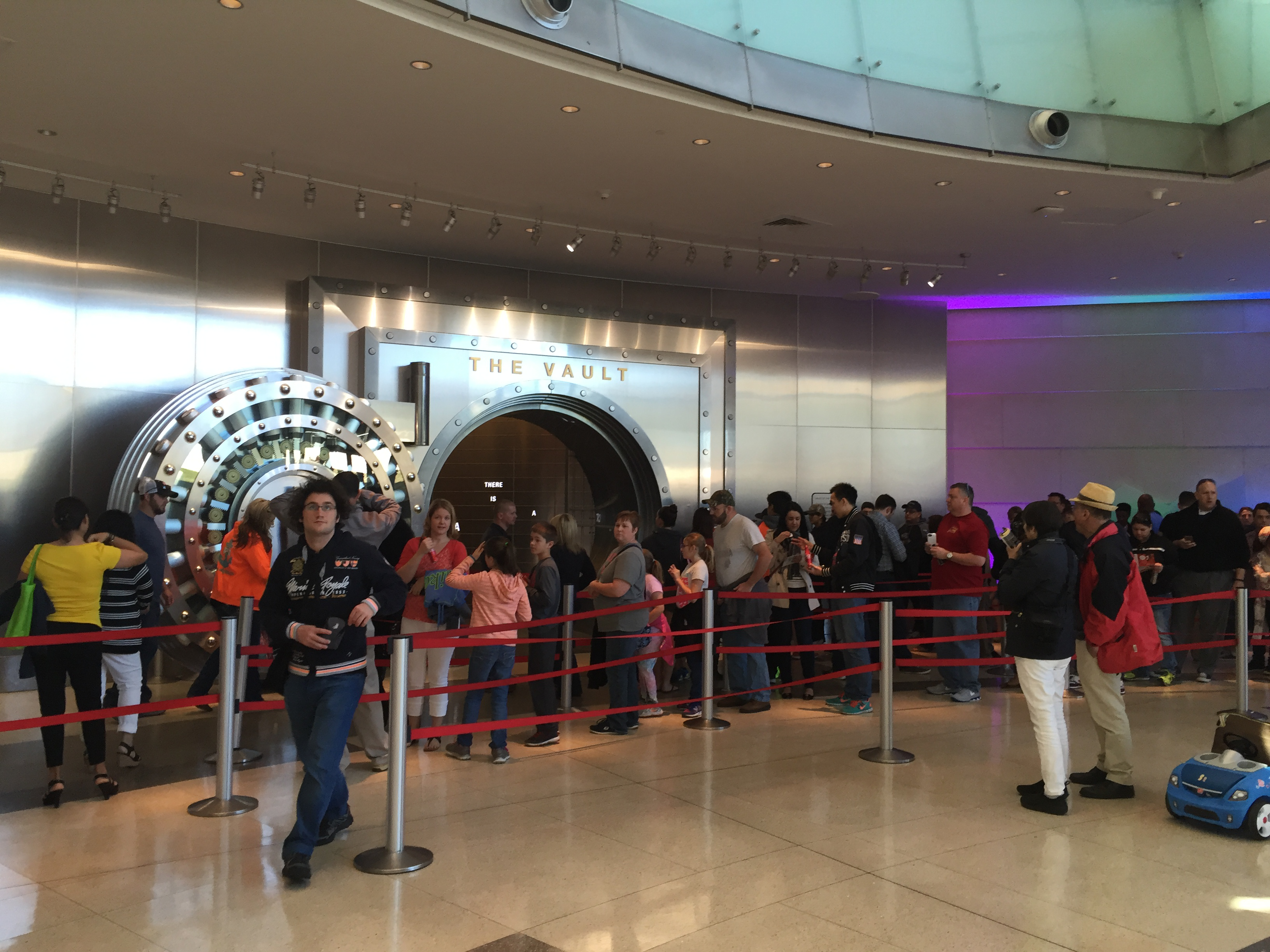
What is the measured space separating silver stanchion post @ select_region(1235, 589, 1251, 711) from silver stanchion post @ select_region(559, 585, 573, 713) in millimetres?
4373

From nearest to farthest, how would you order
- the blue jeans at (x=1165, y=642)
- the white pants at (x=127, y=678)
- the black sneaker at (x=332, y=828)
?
1. the black sneaker at (x=332, y=828)
2. the white pants at (x=127, y=678)
3. the blue jeans at (x=1165, y=642)

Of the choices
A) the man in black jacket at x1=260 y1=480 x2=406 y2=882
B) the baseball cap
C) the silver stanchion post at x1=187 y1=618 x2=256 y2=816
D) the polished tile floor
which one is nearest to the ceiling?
the baseball cap

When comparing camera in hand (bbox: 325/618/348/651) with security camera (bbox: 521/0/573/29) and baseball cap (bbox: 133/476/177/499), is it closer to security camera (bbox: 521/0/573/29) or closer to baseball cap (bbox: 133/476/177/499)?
security camera (bbox: 521/0/573/29)

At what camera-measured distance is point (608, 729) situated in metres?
6.79

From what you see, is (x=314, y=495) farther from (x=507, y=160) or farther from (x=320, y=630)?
(x=507, y=160)

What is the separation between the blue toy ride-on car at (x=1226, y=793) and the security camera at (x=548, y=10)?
185 inches

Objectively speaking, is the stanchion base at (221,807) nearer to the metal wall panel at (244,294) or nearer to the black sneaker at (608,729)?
the black sneaker at (608,729)

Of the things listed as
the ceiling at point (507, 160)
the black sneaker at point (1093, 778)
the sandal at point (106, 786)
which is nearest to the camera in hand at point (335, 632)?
the sandal at point (106, 786)

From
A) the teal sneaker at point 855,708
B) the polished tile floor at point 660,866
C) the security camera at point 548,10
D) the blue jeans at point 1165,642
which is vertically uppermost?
the security camera at point 548,10

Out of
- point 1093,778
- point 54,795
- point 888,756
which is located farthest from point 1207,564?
point 54,795

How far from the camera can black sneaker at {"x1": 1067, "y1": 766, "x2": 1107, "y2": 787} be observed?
5.51 m

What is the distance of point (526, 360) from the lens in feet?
32.8

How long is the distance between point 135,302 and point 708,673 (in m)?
5.17

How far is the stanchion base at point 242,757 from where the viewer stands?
5852 millimetres
